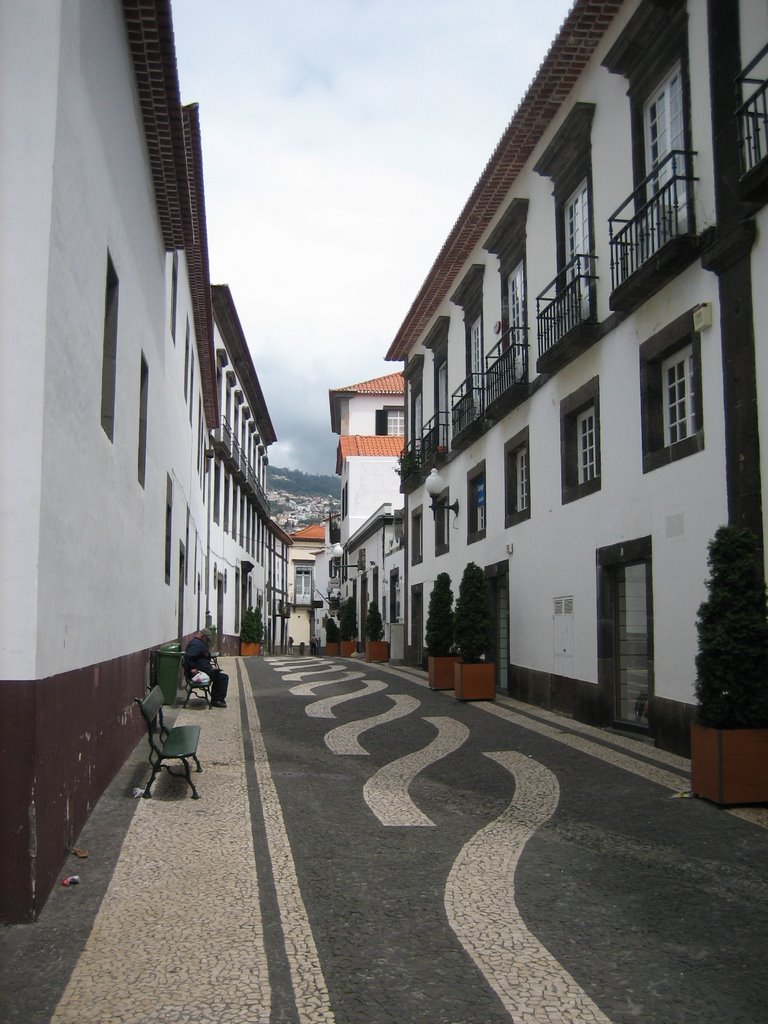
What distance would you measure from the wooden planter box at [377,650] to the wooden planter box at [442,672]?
11.3 m

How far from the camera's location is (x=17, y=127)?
16.8ft

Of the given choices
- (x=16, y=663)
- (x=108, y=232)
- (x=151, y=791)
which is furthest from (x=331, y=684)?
(x=16, y=663)

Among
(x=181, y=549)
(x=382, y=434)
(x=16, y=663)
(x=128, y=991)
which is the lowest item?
(x=128, y=991)

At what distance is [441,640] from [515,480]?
3236mm

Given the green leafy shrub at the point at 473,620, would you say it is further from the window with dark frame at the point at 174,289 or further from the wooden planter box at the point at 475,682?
the window with dark frame at the point at 174,289

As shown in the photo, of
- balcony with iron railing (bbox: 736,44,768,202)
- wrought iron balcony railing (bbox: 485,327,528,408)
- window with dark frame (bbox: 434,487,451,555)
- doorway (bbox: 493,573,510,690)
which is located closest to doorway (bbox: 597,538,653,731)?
balcony with iron railing (bbox: 736,44,768,202)

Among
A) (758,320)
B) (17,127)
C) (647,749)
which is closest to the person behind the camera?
(17,127)

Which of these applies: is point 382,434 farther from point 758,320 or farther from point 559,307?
point 758,320

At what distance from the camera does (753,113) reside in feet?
27.6

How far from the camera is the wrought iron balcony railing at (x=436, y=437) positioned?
70.8 ft

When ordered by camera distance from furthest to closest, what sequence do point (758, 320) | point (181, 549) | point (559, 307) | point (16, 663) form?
1. point (181, 549)
2. point (559, 307)
3. point (758, 320)
4. point (16, 663)

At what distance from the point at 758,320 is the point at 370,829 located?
5.67 metres

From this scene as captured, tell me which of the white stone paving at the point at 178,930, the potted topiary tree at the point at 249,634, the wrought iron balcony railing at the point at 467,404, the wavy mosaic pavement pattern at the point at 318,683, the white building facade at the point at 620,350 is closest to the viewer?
the white stone paving at the point at 178,930

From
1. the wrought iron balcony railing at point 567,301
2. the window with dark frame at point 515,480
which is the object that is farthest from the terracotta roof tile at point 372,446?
the wrought iron balcony railing at point 567,301
